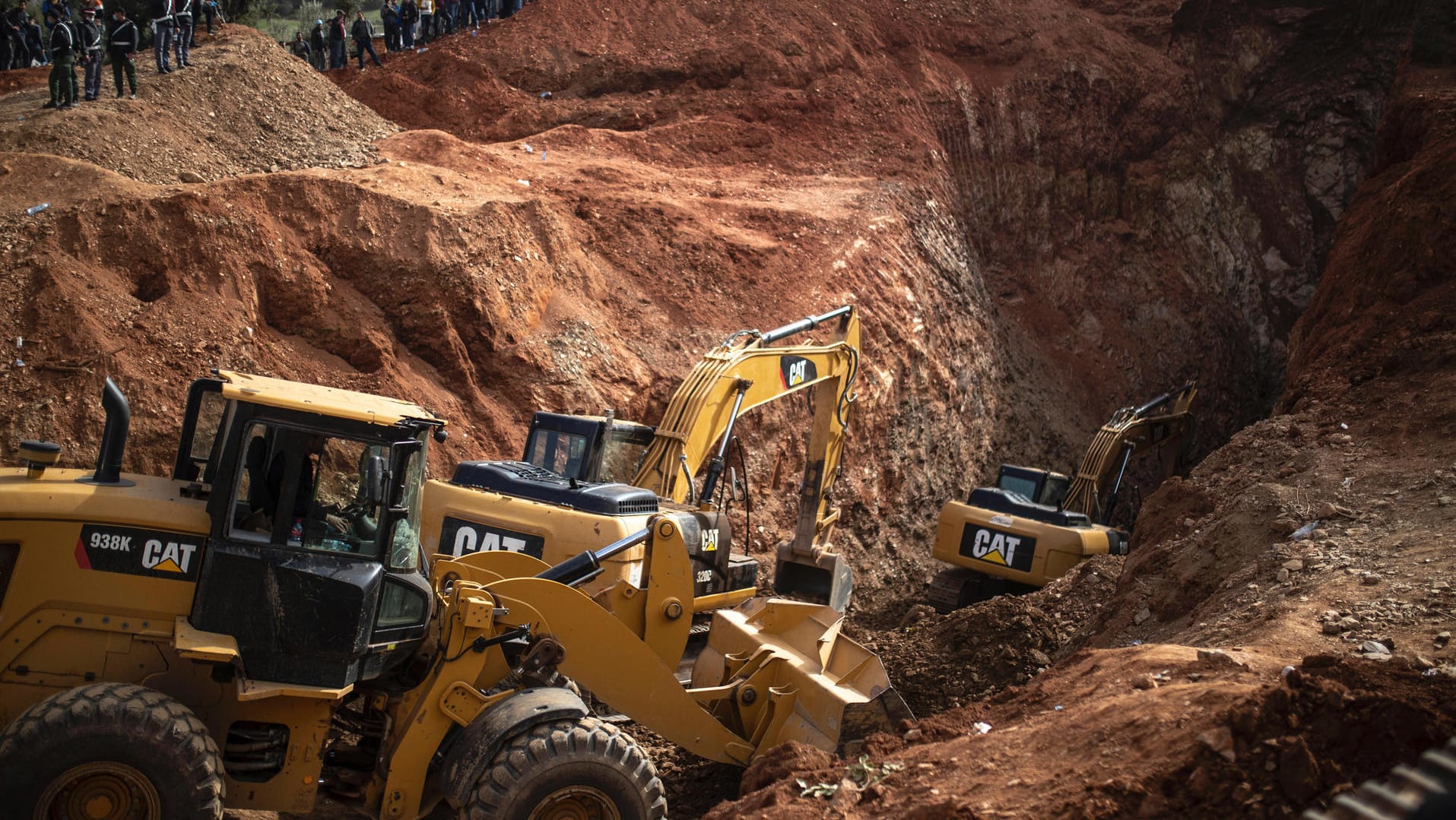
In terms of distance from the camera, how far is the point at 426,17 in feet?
87.2

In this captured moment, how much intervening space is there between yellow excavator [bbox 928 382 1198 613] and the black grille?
12.1 m

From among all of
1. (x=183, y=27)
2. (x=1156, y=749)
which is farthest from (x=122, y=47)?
(x=1156, y=749)

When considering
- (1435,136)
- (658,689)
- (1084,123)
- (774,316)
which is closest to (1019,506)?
(774,316)

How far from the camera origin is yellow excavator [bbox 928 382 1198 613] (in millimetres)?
15375

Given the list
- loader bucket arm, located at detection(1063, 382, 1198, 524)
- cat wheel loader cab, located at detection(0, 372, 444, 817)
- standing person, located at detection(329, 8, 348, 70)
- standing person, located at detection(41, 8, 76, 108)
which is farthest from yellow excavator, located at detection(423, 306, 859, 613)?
standing person, located at detection(329, 8, 348, 70)

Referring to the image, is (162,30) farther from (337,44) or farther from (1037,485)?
(1037,485)

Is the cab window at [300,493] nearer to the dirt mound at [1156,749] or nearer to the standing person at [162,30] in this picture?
the dirt mound at [1156,749]

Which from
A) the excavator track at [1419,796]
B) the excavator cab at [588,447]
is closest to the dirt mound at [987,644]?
the excavator cab at [588,447]

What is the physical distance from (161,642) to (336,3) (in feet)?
114

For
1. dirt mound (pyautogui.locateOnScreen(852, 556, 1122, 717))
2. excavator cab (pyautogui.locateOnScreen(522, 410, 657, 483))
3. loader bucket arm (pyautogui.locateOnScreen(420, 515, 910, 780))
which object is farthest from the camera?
excavator cab (pyautogui.locateOnScreen(522, 410, 657, 483))

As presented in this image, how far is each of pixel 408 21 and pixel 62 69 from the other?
417 inches

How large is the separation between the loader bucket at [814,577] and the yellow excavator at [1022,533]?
247 centimetres

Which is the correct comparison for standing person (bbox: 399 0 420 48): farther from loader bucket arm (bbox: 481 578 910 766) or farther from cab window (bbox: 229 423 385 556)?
cab window (bbox: 229 423 385 556)

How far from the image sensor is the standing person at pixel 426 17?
2662 cm
